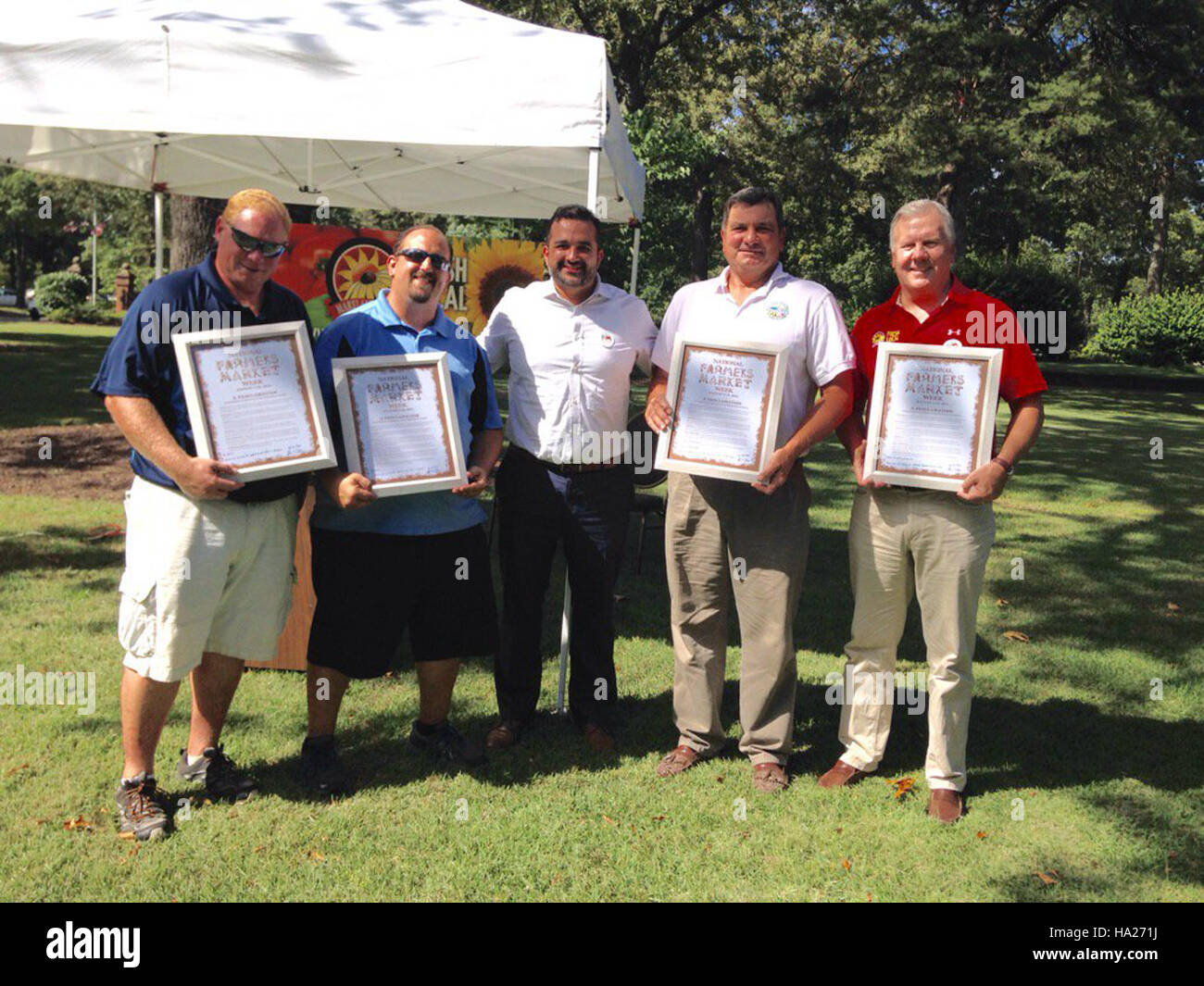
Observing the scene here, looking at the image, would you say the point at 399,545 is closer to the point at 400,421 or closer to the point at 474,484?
the point at 474,484

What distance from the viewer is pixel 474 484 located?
13.3 feet

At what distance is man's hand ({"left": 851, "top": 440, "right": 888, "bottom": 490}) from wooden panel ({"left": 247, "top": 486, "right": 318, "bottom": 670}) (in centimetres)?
269

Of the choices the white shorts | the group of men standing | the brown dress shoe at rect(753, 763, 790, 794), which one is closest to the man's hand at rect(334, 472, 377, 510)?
the group of men standing

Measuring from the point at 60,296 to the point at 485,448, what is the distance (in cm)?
4120

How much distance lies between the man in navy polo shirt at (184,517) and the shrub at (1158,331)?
33300 millimetres

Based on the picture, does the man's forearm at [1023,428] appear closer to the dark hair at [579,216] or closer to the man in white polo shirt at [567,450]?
the man in white polo shirt at [567,450]

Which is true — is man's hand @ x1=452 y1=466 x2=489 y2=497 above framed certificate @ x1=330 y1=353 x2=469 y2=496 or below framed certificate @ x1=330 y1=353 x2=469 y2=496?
below

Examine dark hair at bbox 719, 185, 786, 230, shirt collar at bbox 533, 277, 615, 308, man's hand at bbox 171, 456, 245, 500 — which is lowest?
man's hand at bbox 171, 456, 245, 500

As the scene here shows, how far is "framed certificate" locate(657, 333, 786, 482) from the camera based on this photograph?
3.97 meters

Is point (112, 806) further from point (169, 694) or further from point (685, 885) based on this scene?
point (685, 885)

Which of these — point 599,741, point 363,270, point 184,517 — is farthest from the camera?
point 363,270

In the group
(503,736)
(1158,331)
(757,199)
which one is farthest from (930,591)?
(1158,331)

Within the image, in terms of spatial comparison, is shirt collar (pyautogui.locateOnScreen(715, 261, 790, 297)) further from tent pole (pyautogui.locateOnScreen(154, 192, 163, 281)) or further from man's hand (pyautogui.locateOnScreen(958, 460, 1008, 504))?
tent pole (pyautogui.locateOnScreen(154, 192, 163, 281))

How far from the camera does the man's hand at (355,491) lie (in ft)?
12.4
